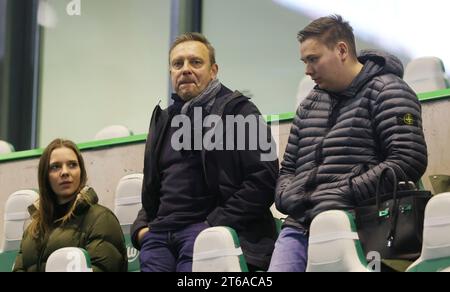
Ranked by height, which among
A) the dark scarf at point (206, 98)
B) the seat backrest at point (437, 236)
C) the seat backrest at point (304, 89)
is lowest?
the seat backrest at point (437, 236)

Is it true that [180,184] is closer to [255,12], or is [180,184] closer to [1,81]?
[255,12]

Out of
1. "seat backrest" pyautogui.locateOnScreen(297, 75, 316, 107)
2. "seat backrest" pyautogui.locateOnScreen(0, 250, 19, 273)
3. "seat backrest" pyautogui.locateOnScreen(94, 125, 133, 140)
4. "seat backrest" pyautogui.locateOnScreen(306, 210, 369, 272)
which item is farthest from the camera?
"seat backrest" pyautogui.locateOnScreen(94, 125, 133, 140)

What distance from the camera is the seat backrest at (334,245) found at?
367 centimetres

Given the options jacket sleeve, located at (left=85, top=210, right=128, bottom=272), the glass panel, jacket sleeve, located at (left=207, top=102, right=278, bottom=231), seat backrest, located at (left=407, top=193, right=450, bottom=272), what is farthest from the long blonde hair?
the glass panel

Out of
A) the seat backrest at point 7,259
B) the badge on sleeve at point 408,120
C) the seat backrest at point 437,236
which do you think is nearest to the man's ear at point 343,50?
the badge on sleeve at point 408,120

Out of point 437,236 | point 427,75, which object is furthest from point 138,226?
point 427,75

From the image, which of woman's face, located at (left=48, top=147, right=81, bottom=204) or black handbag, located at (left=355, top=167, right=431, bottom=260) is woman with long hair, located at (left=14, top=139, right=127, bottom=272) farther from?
black handbag, located at (left=355, top=167, right=431, bottom=260)

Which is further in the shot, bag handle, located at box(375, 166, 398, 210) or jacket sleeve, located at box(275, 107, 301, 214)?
jacket sleeve, located at box(275, 107, 301, 214)

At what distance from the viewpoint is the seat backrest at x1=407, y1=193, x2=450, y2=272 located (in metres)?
3.57

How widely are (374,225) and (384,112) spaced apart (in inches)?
15.7

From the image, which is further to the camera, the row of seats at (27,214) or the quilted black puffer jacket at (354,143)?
the row of seats at (27,214)

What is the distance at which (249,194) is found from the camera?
4070 mm

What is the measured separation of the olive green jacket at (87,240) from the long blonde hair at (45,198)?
0.03 meters

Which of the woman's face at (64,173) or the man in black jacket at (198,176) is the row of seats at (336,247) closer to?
the man in black jacket at (198,176)
